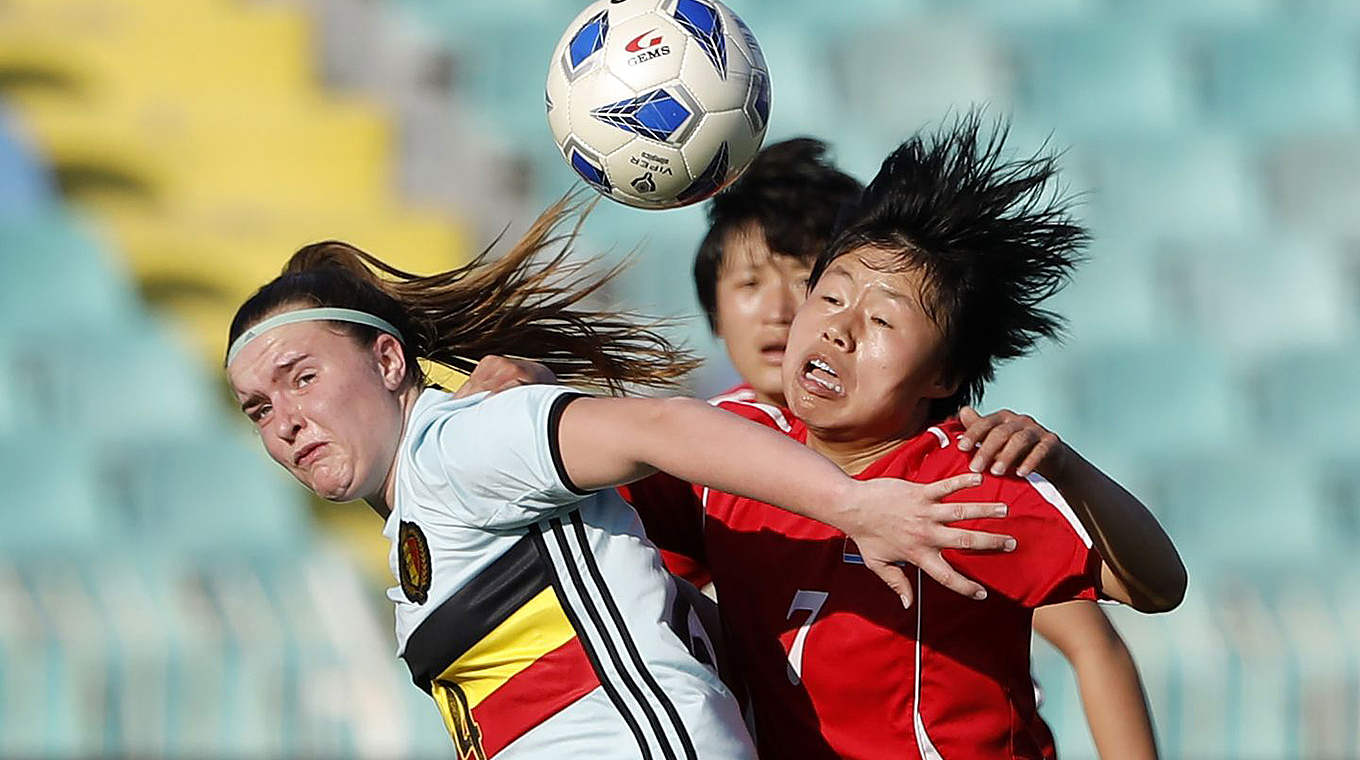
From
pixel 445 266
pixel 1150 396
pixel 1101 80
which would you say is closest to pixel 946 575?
pixel 1150 396

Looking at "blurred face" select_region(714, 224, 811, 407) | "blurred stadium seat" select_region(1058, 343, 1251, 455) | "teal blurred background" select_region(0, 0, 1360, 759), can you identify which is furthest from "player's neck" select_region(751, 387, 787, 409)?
"blurred stadium seat" select_region(1058, 343, 1251, 455)

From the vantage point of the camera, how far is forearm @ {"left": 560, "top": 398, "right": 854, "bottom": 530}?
2.30 meters

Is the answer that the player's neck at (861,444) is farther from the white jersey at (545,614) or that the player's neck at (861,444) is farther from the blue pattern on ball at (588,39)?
the blue pattern on ball at (588,39)

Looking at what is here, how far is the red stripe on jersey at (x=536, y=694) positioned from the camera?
2.73m

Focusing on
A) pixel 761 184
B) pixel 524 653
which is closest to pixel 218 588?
pixel 761 184

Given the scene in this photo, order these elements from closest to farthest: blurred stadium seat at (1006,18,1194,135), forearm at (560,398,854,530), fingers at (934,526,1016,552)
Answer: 1. fingers at (934,526,1016,552)
2. forearm at (560,398,854,530)
3. blurred stadium seat at (1006,18,1194,135)

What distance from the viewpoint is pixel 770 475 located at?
2330mm

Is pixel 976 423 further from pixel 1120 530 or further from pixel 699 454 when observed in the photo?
pixel 699 454

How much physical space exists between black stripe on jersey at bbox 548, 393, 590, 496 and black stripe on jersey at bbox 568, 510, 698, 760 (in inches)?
6.8

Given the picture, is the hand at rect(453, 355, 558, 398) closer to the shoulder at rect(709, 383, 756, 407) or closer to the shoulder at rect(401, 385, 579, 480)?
the shoulder at rect(401, 385, 579, 480)

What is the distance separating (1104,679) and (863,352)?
79 centimetres

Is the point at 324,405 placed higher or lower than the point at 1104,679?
lower

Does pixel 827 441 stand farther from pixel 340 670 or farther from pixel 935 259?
pixel 340 670

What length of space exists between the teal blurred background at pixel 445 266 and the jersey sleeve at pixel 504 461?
386 centimetres
